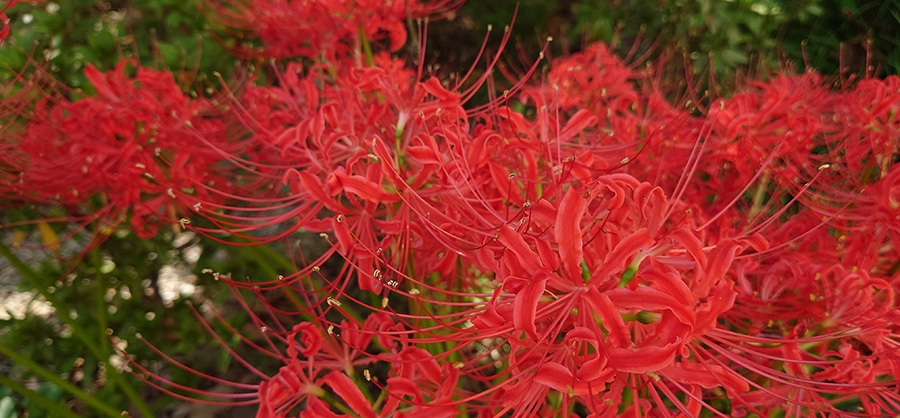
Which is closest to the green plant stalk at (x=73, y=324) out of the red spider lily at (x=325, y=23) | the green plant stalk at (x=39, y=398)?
the green plant stalk at (x=39, y=398)

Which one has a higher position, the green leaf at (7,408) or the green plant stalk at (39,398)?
the green plant stalk at (39,398)

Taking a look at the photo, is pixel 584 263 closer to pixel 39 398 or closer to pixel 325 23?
pixel 325 23

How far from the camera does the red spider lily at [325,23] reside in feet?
4.53

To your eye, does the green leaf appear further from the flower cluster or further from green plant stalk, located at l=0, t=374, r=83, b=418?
the flower cluster

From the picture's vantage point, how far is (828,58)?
2047 millimetres

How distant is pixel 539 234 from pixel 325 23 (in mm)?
1047

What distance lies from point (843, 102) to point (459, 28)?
2.39 m

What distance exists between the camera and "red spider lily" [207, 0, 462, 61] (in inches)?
54.3

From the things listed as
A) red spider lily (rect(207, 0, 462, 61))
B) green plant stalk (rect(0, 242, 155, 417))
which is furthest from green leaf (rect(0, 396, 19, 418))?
red spider lily (rect(207, 0, 462, 61))

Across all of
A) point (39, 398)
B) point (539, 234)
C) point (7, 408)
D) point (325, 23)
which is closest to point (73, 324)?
point (39, 398)

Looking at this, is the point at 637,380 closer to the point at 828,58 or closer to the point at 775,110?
the point at 775,110

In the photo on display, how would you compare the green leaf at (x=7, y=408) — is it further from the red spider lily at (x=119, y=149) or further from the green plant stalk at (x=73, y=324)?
the red spider lily at (x=119, y=149)

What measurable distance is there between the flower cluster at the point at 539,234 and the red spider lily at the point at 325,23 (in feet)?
0.04

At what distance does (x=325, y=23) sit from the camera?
1432 millimetres
